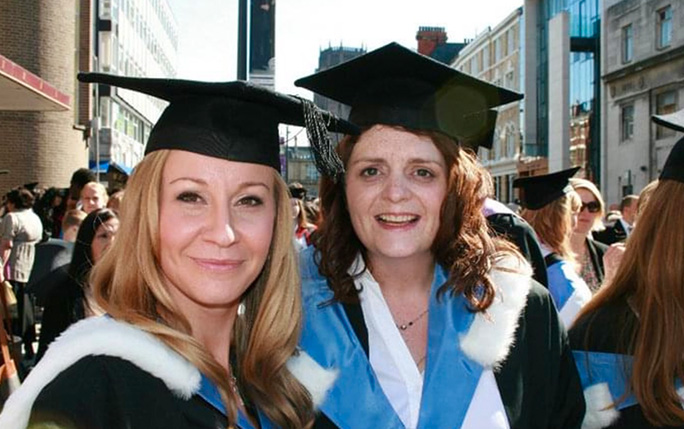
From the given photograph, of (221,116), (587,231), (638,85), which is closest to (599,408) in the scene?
(221,116)

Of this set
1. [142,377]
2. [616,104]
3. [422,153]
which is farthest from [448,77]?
[616,104]

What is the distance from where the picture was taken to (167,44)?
61.8 meters

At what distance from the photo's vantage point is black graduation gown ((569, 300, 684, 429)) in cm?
220

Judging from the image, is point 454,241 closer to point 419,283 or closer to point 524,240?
point 419,283

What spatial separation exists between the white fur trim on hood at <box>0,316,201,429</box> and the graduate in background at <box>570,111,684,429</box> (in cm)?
131

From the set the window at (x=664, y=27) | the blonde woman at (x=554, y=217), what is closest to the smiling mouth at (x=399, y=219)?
the blonde woman at (x=554, y=217)

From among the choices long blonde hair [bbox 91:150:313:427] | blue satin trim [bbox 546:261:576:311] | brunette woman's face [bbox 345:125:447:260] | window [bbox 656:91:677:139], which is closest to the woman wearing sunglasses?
blue satin trim [bbox 546:261:576:311]

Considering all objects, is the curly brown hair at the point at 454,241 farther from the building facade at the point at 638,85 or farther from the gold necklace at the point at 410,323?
the building facade at the point at 638,85

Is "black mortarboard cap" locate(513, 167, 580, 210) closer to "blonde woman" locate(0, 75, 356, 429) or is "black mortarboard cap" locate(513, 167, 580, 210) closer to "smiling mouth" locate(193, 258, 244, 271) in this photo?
"blonde woman" locate(0, 75, 356, 429)

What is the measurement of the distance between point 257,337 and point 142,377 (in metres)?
0.50

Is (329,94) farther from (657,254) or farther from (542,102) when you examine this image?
(542,102)

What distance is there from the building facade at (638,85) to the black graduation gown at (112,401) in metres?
23.4

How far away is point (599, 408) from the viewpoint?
2234 mm

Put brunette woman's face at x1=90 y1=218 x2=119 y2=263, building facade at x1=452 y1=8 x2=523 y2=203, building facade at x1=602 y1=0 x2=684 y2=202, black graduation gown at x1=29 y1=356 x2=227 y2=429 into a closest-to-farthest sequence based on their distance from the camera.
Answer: black graduation gown at x1=29 y1=356 x2=227 y2=429, brunette woman's face at x1=90 y1=218 x2=119 y2=263, building facade at x1=602 y1=0 x2=684 y2=202, building facade at x1=452 y1=8 x2=523 y2=203
